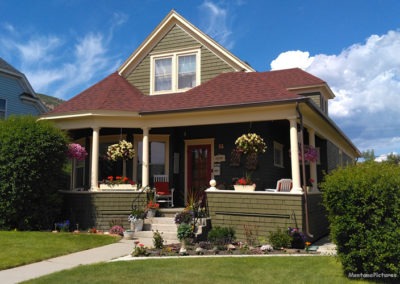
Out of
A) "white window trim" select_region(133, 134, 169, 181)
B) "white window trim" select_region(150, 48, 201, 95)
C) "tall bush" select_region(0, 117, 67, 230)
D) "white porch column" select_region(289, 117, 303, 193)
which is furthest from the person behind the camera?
"white window trim" select_region(150, 48, 201, 95)

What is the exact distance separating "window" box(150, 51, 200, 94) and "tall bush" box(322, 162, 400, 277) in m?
8.65

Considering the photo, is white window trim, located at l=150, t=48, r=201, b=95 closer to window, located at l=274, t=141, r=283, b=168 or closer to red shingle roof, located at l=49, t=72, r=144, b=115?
red shingle roof, located at l=49, t=72, r=144, b=115

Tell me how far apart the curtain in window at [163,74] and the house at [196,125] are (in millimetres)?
40

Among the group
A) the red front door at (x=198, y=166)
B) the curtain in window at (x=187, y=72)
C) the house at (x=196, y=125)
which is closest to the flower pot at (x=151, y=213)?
the house at (x=196, y=125)

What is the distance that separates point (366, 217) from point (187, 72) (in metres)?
9.54

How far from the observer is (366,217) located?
18.3ft

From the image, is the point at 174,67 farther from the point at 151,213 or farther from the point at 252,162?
the point at 151,213

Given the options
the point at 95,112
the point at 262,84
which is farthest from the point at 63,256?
the point at 262,84

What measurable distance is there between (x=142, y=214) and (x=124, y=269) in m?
4.23

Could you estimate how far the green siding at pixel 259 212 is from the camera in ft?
29.9

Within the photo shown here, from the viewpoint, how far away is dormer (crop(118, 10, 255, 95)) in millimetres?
13453

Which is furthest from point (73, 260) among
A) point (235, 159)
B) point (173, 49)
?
point (173, 49)

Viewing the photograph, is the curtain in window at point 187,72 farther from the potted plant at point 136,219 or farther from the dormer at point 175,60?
the potted plant at point 136,219

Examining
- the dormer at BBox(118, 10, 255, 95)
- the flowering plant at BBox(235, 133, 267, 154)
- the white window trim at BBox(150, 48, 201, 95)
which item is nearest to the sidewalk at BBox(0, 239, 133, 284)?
the flowering plant at BBox(235, 133, 267, 154)
